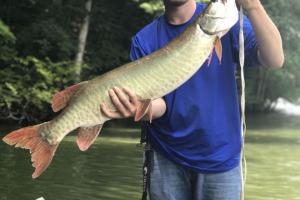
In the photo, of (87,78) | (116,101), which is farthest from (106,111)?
(87,78)

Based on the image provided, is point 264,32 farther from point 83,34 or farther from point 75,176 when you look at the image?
point 83,34

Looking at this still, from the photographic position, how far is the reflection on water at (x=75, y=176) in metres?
9.95

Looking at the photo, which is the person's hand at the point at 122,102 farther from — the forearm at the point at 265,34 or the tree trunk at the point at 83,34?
the tree trunk at the point at 83,34

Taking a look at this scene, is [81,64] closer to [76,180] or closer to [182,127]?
[76,180]

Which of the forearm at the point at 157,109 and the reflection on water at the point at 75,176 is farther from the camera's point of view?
the reflection on water at the point at 75,176

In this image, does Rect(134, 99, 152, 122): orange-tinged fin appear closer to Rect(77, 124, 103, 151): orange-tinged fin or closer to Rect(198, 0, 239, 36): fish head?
Rect(77, 124, 103, 151): orange-tinged fin

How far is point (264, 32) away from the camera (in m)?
3.37

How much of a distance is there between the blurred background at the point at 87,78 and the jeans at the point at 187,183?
6.11 meters

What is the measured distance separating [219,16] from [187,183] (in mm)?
1020

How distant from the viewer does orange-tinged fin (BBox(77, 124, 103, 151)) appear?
351 centimetres

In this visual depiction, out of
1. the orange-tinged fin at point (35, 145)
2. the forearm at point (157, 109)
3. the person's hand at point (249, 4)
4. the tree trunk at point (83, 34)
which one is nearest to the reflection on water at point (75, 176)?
the orange-tinged fin at point (35, 145)

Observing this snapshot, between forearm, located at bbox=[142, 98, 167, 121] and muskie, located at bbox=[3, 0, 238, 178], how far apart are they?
0.27 ft

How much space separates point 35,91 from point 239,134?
17.6 m

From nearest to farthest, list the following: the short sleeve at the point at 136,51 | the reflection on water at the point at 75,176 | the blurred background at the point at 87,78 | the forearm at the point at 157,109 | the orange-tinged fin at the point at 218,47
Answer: the orange-tinged fin at the point at 218,47 → the forearm at the point at 157,109 → the short sleeve at the point at 136,51 → the reflection on water at the point at 75,176 → the blurred background at the point at 87,78
